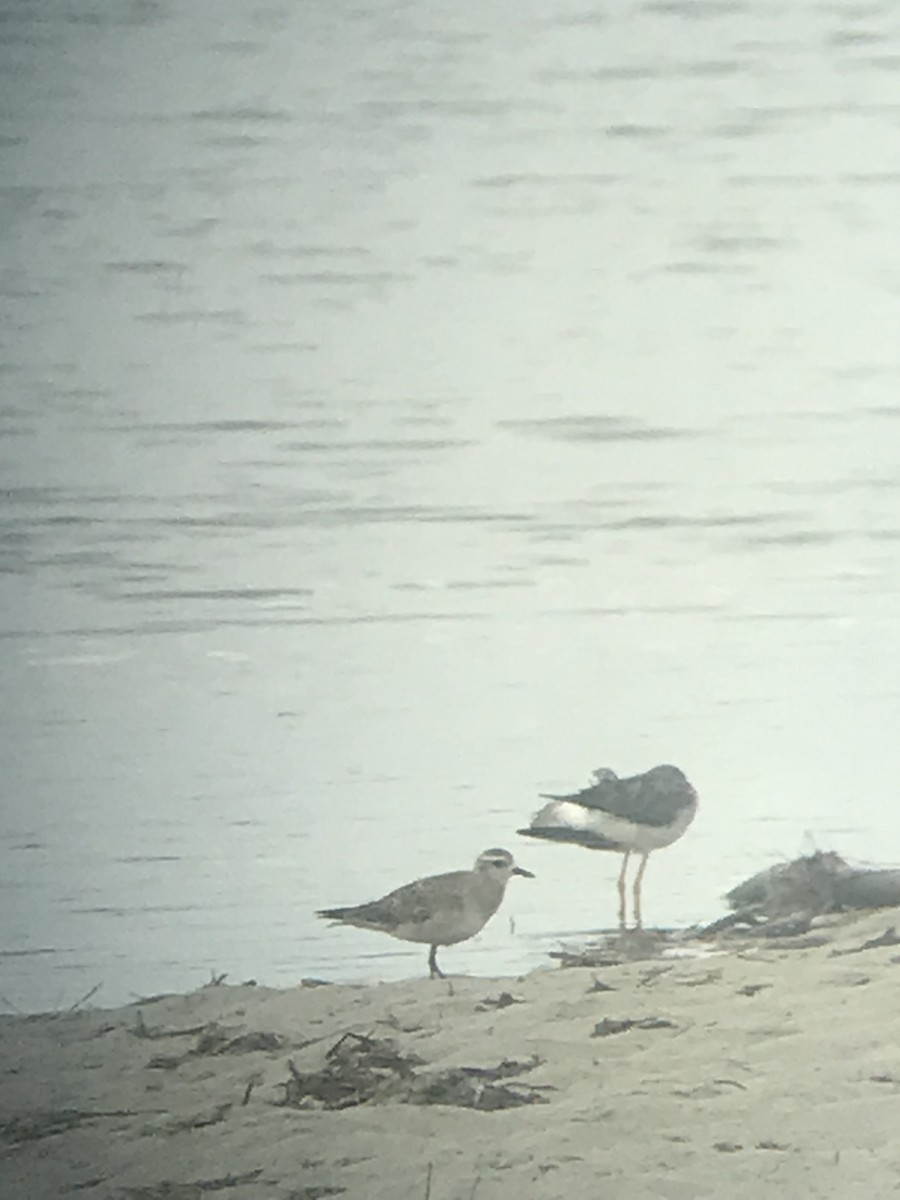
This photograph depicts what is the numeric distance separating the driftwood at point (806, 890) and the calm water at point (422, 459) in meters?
0.03

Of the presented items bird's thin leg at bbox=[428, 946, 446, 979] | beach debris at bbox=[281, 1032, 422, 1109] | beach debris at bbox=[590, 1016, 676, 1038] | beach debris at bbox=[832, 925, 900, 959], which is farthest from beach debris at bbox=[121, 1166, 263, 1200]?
beach debris at bbox=[832, 925, 900, 959]

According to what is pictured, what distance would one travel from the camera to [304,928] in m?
1.98

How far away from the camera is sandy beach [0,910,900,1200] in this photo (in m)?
→ 1.84

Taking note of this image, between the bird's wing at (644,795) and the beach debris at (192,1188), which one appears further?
the bird's wing at (644,795)

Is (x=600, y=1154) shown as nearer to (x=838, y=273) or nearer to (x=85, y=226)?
(x=838, y=273)

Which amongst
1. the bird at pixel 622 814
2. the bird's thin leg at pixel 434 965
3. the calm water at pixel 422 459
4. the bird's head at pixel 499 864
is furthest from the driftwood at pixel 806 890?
the bird's thin leg at pixel 434 965

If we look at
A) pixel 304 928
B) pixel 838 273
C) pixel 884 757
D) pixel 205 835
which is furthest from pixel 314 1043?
pixel 838 273

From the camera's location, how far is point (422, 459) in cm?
205

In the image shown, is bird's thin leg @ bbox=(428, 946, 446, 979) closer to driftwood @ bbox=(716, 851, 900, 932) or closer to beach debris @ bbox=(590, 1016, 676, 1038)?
beach debris @ bbox=(590, 1016, 676, 1038)

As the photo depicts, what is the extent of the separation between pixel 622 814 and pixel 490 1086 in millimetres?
398

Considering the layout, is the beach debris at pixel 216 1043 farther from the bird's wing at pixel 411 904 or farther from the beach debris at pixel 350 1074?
the bird's wing at pixel 411 904

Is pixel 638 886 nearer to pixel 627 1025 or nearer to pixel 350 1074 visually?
pixel 627 1025

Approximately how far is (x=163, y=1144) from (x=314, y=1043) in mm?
229

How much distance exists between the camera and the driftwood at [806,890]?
6.59ft
